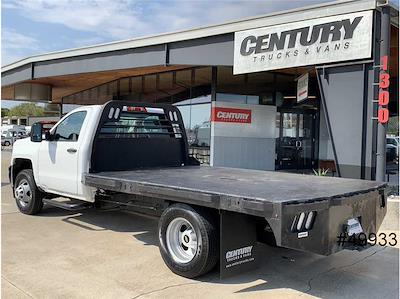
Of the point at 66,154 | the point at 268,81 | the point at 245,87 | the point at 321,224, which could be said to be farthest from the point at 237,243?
the point at 268,81

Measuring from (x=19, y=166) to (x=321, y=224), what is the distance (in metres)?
6.43

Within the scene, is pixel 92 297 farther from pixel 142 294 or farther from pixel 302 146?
pixel 302 146

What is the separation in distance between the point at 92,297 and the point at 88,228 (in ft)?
10.0

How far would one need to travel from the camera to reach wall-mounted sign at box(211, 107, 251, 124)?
13930 mm

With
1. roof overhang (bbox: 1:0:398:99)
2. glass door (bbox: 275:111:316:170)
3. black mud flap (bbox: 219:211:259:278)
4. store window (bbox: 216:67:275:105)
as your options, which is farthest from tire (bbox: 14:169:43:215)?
glass door (bbox: 275:111:316:170)

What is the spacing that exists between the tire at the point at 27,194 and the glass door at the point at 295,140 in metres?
10.1

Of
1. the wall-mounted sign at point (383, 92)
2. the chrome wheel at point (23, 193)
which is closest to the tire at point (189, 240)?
the chrome wheel at point (23, 193)

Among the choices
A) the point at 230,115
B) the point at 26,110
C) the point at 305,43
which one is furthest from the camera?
the point at 26,110

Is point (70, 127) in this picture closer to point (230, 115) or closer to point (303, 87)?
point (230, 115)

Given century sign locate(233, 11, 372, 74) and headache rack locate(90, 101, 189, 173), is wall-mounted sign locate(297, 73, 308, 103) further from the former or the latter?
headache rack locate(90, 101, 189, 173)

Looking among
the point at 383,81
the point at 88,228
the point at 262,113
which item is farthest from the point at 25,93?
the point at 383,81

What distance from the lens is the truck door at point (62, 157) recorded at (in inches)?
267

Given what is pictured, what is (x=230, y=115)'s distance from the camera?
14320mm

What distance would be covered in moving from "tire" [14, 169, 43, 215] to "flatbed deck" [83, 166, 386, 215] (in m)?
2.03
